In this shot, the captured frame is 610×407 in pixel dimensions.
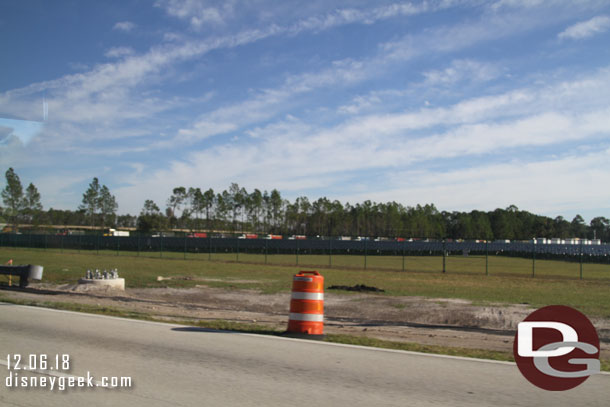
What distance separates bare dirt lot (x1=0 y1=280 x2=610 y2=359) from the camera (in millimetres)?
11250

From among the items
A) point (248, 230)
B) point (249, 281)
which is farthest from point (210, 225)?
point (249, 281)

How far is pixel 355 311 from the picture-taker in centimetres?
1542

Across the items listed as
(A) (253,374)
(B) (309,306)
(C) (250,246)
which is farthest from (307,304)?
(C) (250,246)

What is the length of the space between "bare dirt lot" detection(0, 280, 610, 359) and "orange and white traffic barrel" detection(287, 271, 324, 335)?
156cm

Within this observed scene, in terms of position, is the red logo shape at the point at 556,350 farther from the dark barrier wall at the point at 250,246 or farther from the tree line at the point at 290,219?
the tree line at the point at 290,219

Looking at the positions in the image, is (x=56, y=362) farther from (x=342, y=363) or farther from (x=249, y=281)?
(x=249, y=281)

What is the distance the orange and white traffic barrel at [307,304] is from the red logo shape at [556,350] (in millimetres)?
3485

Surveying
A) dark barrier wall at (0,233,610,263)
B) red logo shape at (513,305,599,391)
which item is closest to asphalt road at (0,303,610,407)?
red logo shape at (513,305,599,391)

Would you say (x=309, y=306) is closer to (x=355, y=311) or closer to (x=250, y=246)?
(x=355, y=311)

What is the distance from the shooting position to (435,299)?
17.6 m

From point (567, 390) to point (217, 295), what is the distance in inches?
564

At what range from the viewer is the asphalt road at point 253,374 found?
19.1 ft

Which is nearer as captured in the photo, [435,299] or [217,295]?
[435,299]

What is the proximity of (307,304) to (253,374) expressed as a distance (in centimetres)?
294
